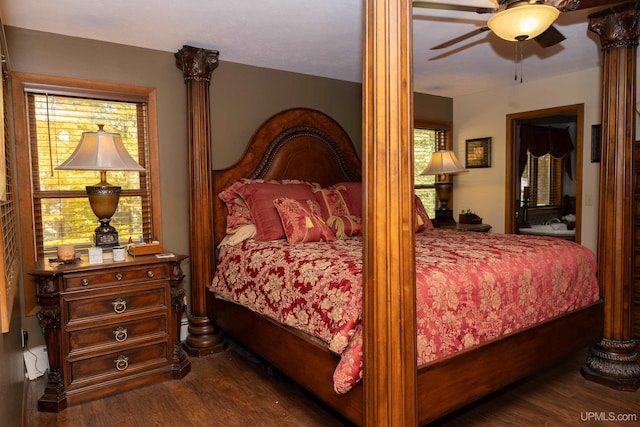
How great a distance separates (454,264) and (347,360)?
0.79m

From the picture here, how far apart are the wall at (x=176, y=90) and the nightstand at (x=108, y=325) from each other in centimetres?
65

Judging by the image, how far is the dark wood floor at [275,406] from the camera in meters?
2.31

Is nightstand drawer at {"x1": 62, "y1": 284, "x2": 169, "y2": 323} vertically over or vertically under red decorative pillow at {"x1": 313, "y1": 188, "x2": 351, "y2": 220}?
under

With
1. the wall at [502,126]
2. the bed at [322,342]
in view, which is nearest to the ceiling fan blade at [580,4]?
the bed at [322,342]

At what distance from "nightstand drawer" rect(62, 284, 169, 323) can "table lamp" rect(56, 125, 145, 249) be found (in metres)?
0.39

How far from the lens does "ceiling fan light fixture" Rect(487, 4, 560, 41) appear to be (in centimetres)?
205

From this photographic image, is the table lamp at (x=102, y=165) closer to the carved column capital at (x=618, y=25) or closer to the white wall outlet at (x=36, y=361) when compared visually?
the white wall outlet at (x=36, y=361)

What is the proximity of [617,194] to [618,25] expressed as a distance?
104 centimetres

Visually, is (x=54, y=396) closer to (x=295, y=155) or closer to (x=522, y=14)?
(x=295, y=155)

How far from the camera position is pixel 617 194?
264 cm

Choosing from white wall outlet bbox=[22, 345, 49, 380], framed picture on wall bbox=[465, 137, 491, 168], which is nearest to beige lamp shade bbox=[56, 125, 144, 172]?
white wall outlet bbox=[22, 345, 49, 380]

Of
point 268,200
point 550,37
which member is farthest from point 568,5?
point 268,200

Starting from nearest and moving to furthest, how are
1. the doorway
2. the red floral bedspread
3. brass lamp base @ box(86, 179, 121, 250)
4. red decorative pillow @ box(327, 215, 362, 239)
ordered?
1. the red floral bedspread
2. brass lamp base @ box(86, 179, 121, 250)
3. red decorative pillow @ box(327, 215, 362, 239)
4. the doorway

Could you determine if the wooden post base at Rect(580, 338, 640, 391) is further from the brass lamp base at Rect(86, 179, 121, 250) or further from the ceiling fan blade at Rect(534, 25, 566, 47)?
the brass lamp base at Rect(86, 179, 121, 250)
